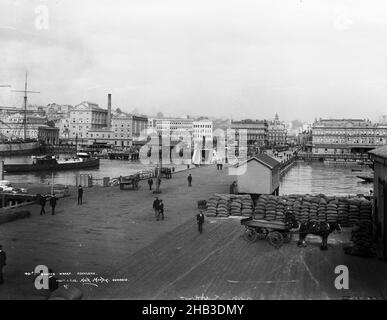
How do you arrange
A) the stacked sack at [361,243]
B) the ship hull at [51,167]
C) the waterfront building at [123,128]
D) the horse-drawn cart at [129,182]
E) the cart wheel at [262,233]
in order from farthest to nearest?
1. the waterfront building at [123,128]
2. the ship hull at [51,167]
3. the horse-drawn cart at [129,182]
4. the cart wheel at [262,233]
5. the stacked sack at [361,243]

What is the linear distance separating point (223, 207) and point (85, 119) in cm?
15035

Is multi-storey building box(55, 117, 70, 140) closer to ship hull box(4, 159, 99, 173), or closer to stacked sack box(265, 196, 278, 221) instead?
ship hull box(4, 159, 99, 173)

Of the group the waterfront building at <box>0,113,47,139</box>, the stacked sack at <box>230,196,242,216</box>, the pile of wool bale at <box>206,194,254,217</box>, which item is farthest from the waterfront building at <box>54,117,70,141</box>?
the stacked sack at <box>230,196,242,216</box>

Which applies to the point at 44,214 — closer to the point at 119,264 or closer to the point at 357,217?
the point at 119,264

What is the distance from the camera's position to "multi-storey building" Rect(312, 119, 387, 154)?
132 metres

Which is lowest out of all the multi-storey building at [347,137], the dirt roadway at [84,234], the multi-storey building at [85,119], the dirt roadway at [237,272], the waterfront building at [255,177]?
the dirt roadway at [237,272]

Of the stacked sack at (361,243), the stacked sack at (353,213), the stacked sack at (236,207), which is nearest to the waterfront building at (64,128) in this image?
the stacked sack at (236,207)

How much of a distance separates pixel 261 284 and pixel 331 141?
132 m

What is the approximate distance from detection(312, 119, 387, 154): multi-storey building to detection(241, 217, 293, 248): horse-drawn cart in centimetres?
12446

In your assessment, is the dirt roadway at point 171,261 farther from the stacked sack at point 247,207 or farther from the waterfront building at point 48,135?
the waterfront building at point 48,135

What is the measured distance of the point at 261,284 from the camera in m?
10.6

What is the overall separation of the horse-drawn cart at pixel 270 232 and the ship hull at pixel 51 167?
61.5 metres

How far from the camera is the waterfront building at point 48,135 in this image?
Result: 543 feet
